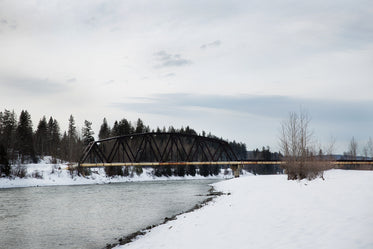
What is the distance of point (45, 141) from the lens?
12575cm

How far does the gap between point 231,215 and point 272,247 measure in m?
6.71

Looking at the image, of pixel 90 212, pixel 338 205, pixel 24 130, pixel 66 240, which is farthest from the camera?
pixel 24 130

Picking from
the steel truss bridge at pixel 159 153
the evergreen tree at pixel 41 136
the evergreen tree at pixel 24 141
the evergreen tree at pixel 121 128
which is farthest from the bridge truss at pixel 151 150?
the evergreen tree at pixel 41 136

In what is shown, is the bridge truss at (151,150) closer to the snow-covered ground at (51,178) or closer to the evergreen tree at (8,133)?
the snow-covered ground at (51,178)

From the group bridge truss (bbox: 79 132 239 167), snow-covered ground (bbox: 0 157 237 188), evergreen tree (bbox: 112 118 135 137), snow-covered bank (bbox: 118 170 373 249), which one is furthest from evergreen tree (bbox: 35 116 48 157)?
snow-covered bank (bbox: 118 170 373 249)

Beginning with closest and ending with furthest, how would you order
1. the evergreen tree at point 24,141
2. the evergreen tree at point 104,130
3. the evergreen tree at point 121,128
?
the evergreen tree at point 24,141 < the evergreen tree at point 121,128 < the evergreen tree at point 104,130

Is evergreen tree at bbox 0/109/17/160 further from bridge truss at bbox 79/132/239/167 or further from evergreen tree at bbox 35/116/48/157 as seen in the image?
bridge truss at bbox 79/132/239/167

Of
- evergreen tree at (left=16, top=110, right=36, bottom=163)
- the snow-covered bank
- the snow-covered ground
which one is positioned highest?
evergreen tree at (left=16, top=110, right=36, bottom=163)

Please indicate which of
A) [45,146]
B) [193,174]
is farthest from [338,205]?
[45,146]

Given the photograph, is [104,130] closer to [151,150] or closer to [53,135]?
[53,135]

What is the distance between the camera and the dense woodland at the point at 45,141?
91.8 m

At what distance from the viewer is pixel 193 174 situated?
129375mm

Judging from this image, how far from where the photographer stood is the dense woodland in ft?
301

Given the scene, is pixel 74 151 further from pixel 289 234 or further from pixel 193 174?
pixel 289 234
